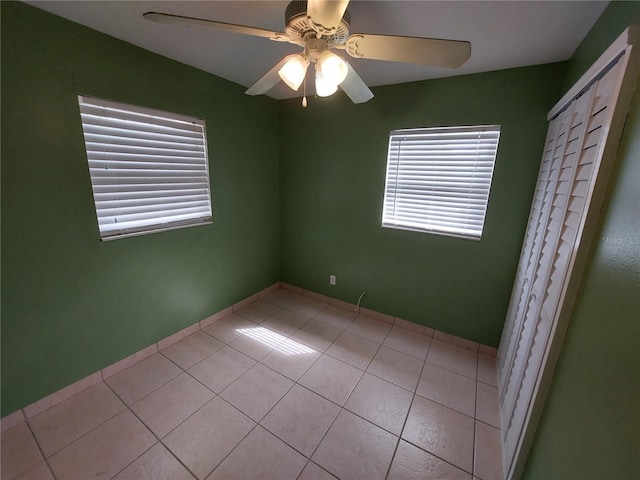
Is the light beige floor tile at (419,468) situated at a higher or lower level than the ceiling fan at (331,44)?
lower

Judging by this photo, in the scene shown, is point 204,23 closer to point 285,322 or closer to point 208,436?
point 208,436

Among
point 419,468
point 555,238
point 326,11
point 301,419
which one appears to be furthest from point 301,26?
point 419,468

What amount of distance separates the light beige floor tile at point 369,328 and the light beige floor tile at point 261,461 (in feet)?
3.81

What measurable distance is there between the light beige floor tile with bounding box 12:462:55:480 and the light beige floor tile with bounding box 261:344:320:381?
3.78 feet

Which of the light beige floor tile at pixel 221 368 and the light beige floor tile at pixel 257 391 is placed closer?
the light beige floor tile at pixel 257 391

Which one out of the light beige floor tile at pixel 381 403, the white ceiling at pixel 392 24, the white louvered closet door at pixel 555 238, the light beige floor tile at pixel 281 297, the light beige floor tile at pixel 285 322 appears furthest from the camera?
the light beige floor tile at pixel 281 297

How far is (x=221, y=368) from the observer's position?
1871 millimetres

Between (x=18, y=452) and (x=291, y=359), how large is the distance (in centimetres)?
150

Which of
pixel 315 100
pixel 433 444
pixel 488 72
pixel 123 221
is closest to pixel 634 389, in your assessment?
pixel 433 444

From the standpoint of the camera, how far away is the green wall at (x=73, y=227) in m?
1.27

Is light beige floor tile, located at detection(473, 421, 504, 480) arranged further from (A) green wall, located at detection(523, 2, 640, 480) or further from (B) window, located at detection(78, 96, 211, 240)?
(B) window, located at detection(78, 96, 211, 240)

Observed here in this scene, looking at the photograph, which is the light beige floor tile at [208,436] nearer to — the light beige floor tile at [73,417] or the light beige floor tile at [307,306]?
the light beige floor tile at [73,417]

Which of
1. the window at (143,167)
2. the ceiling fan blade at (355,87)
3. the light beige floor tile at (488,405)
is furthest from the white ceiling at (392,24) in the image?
the light beige floor tile at (488,405)

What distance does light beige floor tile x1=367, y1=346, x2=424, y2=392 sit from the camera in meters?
1.81
